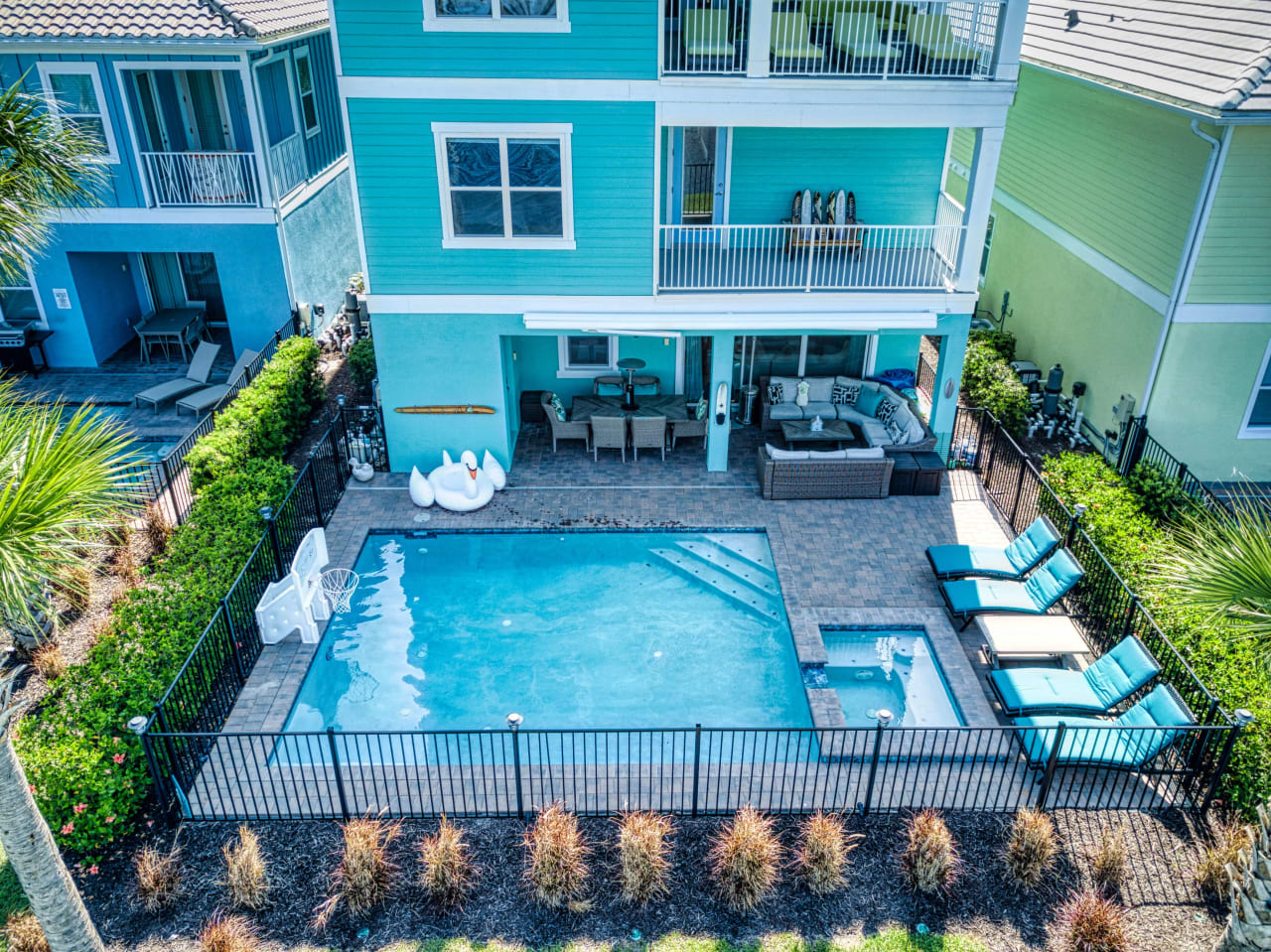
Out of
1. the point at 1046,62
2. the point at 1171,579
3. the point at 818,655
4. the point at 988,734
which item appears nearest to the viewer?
the point at 1171,579

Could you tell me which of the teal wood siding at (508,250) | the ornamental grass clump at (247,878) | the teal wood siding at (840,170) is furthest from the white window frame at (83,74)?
the ornamental grass clump at (247,878)

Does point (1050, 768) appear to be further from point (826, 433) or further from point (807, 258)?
point (807, 258)

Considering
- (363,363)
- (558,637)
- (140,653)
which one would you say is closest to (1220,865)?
(558,637)

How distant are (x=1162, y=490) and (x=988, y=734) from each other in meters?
5.85

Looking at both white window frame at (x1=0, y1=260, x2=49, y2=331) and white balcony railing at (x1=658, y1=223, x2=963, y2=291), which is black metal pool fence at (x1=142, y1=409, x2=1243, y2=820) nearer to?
white balcony railing at (x1=658, y1=223, x2=963, y2=291)

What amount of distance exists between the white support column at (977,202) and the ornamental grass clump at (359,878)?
12395 millimetres

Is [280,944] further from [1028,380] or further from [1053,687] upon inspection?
[1028,380]

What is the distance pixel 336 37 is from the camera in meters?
13.5

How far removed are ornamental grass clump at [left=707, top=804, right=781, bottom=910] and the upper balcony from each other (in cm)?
1062

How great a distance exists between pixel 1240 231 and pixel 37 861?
1740 centimetres

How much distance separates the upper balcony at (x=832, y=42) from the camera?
45.6 feet

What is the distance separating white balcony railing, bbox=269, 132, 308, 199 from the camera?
741 inches

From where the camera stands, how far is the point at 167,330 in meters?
20.3

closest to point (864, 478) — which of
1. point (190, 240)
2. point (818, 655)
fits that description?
point (818, 655)
